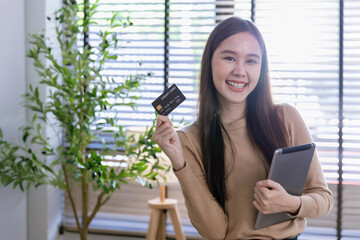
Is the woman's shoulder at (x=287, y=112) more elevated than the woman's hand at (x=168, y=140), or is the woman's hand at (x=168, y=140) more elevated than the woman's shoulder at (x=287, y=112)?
the woman's shoulder at (x=287, y=112)

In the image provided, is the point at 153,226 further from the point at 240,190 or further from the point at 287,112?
the point at 287,112

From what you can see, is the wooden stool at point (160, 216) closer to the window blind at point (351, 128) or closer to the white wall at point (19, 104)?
the white wall at point (19, 104)

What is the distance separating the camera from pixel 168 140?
1444 millimetres

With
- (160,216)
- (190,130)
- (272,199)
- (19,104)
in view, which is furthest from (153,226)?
(272,199)

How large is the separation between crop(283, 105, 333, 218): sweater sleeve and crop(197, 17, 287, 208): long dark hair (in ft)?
0.14

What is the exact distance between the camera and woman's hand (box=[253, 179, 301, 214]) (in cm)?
135

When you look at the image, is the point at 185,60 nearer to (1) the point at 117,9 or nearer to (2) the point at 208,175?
(1) the point at 117,9

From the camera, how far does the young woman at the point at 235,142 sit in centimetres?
147

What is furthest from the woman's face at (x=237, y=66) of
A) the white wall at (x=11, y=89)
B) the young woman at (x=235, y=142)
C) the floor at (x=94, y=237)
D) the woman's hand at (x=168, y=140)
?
the floor at (x=94, y=237)

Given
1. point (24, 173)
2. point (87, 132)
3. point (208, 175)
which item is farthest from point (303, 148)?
point (24, 173)

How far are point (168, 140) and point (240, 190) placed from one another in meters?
0.32

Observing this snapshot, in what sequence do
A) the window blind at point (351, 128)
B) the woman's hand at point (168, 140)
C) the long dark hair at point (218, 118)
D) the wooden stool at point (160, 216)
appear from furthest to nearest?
1. the window blind at point (351, 128)
2. the wooden stool at point (160, 216)
3. the long dark hair at point (218, 118)
4. the woman's hand at point (168, 140)

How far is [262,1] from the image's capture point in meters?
3.17

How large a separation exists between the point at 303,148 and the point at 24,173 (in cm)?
179
